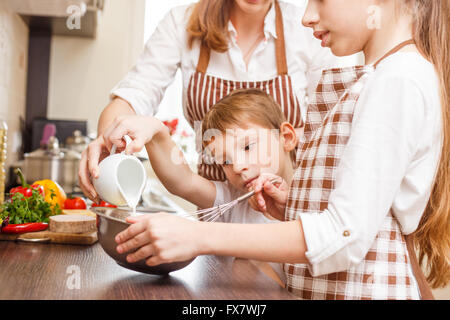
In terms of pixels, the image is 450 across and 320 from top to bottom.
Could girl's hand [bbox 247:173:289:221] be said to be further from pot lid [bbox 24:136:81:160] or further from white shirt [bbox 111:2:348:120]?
pot lid [bbox 24:136:81:160]

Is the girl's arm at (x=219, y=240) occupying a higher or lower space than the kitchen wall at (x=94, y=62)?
lower

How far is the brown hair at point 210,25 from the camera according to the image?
1.23 meters

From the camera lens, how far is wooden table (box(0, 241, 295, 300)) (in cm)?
62

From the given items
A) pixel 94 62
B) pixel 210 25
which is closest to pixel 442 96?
pixel 210 25

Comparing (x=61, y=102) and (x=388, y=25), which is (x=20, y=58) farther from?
(x=388, y=25)

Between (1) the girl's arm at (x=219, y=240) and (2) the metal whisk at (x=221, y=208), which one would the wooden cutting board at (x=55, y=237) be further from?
(1) the girl's arm at (x=219, y=240)

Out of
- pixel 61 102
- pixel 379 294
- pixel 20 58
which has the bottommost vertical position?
pixel 379 294

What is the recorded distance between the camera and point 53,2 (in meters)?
2.13

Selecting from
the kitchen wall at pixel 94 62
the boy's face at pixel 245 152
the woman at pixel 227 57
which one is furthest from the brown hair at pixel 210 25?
the kitchen wall at pixel 94 62

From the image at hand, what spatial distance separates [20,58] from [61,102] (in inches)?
16.3

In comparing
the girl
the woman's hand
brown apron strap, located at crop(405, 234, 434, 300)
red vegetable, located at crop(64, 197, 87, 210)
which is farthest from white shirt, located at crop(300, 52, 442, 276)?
red vegetable, located at crop(64, 197, 87, 210)

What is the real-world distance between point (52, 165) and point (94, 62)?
1073 millimetres
